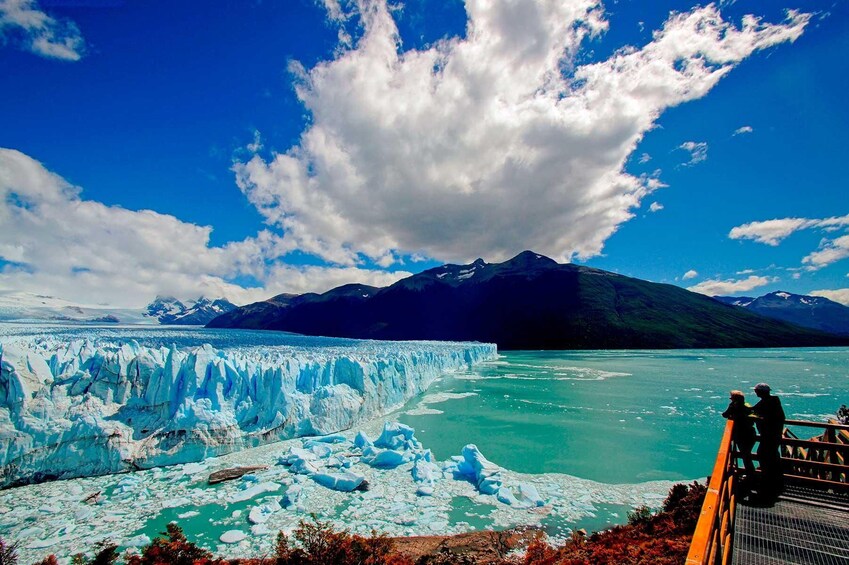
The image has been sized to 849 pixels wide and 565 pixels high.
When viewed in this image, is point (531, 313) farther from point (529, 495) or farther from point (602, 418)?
point (529, 495)

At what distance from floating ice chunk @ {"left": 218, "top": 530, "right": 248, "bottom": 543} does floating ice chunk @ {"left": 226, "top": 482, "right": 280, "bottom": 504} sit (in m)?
1.52

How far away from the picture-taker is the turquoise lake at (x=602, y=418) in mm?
12734

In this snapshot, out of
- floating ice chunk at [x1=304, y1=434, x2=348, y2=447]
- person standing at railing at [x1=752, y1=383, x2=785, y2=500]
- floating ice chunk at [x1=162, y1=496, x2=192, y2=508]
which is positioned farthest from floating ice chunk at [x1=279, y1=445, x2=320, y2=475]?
person standing at railing at [x1=752, y1=383, x2=785, y2=500]

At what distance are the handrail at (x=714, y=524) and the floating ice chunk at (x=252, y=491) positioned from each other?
977 cm

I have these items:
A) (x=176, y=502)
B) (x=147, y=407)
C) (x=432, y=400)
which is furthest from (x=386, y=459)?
(x=432, y=400)

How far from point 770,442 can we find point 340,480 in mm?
9178

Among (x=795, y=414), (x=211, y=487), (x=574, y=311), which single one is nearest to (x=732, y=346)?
(x=574, y=311)

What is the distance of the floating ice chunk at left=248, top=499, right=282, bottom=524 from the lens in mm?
8258

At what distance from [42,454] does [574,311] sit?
112124 mm

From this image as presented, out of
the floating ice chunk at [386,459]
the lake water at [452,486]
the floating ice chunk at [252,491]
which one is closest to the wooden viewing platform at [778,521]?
the lake water at [452,486]

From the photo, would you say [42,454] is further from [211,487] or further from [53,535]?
[211,487]

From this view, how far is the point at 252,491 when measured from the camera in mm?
9562

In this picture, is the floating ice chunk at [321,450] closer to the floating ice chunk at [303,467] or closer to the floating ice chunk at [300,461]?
the floating ice chunk at [300,461]

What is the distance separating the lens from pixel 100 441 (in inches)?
427
